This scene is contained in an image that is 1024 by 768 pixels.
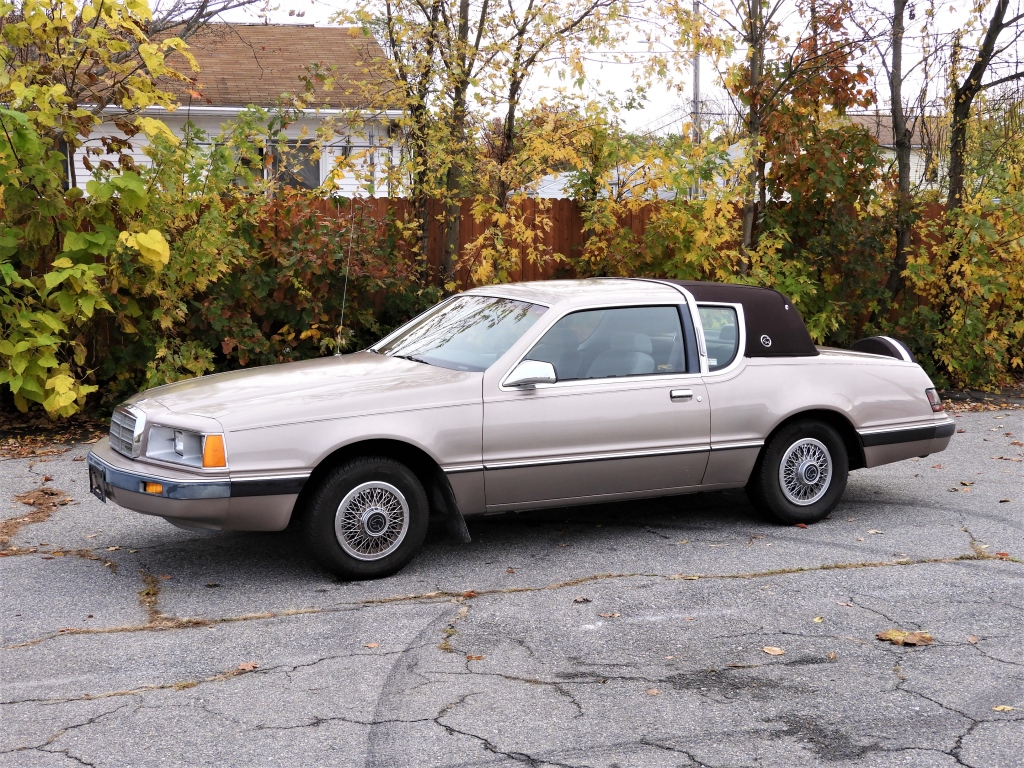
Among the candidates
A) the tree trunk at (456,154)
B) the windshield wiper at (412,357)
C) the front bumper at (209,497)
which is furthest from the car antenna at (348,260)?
the front bumper at (209,497)

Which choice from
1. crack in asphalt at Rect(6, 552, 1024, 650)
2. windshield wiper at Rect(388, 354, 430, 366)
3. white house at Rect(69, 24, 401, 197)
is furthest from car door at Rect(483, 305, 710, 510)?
white house at Rect(69, 24, 401, 197)

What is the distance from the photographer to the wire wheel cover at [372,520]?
560 centimetres

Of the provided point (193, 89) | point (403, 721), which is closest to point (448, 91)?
point (193, 89)

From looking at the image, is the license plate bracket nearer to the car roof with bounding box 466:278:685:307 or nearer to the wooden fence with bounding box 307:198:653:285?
the car roof with bounding box 466:278:685:307

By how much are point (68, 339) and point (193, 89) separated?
8.17 feet

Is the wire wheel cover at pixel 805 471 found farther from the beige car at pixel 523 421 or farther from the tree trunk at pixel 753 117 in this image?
the tree trunk at pixel 753 117

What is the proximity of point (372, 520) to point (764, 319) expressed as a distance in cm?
287

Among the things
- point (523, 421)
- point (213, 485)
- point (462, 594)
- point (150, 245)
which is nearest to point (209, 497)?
point (213, 485)

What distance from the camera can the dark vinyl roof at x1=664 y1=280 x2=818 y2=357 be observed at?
6891 millimetres

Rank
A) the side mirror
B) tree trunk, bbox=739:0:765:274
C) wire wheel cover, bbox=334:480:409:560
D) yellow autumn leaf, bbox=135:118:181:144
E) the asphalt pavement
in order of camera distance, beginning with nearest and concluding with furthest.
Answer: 1. the asphalt pavement
2. wire wheel cover, bbox=334:480:409:560
3. the side mirror
4. yellow autumn leaf, bbox=135:118:181:144
5. tree trunk, bbox=739:0:765:274

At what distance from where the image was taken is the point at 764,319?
6.99 meters

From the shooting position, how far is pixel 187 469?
17.7ft

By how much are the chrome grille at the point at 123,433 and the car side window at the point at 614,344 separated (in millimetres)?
2127

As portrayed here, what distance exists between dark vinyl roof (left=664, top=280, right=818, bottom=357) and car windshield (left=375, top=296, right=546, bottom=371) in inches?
45.4
